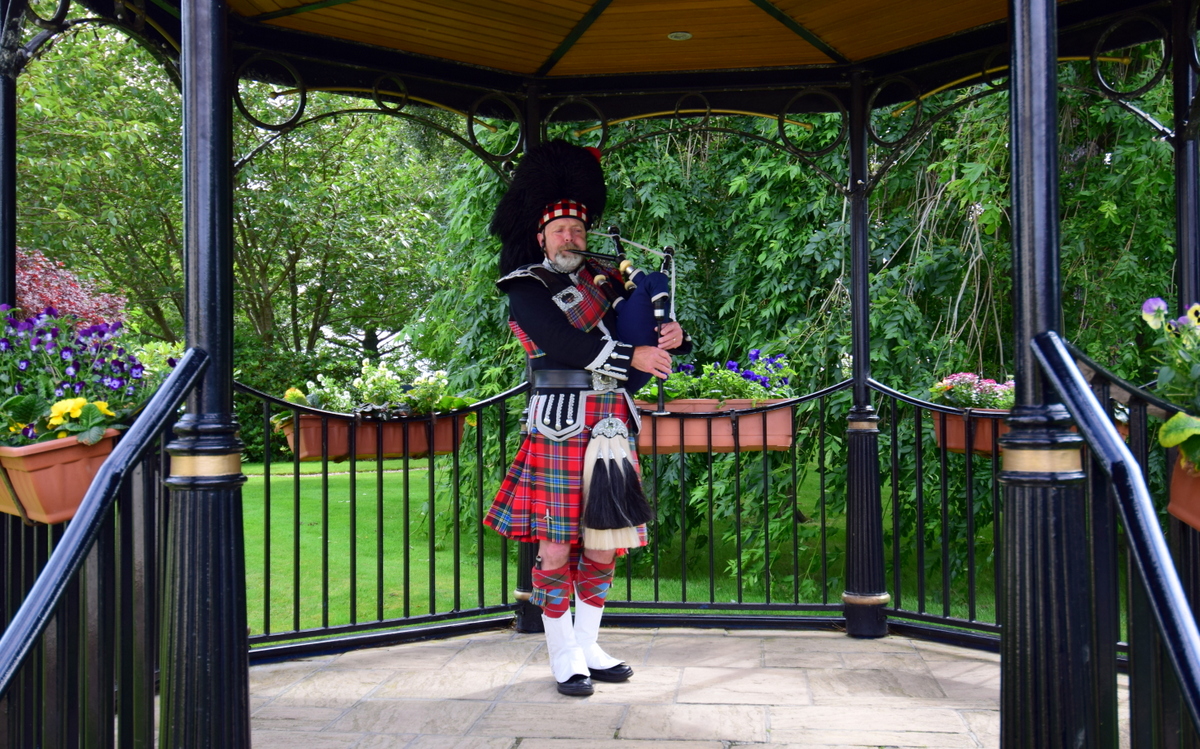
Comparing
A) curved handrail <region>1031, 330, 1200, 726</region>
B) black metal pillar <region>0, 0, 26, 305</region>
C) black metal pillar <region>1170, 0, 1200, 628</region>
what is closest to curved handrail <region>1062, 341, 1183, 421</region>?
curved handrail <region>1031, 330, 1200, 726</region>

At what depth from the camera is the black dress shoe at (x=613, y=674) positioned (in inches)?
130

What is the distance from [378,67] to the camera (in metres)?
3.77

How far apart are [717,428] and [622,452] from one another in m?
1.02

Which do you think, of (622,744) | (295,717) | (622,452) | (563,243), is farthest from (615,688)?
(563,243)

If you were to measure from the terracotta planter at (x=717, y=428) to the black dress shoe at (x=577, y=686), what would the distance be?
116 cm

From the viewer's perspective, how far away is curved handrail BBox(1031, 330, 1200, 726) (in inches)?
55.2

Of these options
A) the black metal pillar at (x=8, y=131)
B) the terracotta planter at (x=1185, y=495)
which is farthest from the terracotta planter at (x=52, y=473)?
the terracotta planter at (x=1185, y=495)

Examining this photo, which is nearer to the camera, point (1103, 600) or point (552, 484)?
point (1103, 600)

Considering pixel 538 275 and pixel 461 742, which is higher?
pixel 538 275

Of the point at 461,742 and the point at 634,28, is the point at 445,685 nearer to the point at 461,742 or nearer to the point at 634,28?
the point at 461,742

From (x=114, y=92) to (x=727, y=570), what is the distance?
9729 mm

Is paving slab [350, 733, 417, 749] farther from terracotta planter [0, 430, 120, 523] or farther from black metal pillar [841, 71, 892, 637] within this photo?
black metal pillar [841, 71, 892, 637]

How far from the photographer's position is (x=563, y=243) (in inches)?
129

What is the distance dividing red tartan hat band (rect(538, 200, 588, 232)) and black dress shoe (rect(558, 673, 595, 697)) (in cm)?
150
